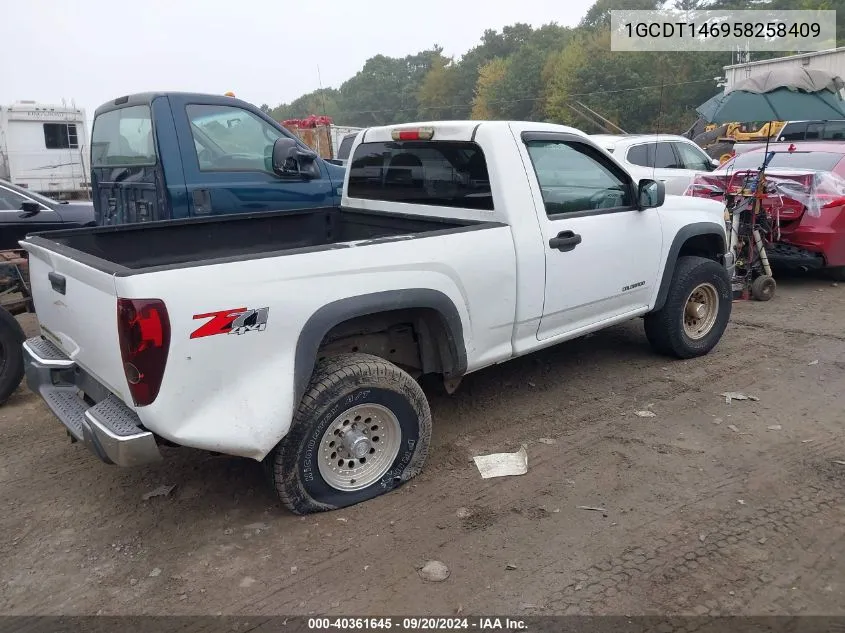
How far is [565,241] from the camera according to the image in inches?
167

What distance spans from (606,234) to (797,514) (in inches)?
78.2

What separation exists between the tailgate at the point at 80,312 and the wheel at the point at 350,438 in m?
0.79

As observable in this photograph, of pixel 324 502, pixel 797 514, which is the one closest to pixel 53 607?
pixel 324 502

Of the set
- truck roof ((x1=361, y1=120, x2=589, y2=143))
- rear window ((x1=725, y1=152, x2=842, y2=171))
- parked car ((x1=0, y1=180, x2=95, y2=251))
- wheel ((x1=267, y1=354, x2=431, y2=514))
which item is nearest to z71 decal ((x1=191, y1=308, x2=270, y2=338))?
wheel ((x1=267, y1=354, x2=431, y2=514))

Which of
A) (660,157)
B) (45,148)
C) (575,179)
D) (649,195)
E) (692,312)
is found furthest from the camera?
(45,148)

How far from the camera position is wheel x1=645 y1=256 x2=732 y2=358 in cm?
528

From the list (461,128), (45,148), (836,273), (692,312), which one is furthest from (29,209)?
(45,148)

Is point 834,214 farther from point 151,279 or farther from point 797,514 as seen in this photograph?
point 151,279

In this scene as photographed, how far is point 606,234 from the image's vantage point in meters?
4.57

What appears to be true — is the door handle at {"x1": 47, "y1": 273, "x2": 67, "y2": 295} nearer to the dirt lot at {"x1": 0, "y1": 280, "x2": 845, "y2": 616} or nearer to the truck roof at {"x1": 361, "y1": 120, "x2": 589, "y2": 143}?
the dirt lot at {"x1": 0, "y1": 280, "x2": 845, "y2": 616}

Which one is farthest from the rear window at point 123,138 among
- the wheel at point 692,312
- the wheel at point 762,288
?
the wheel at point 762,288

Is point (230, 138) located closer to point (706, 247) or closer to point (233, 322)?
point (233, 322)

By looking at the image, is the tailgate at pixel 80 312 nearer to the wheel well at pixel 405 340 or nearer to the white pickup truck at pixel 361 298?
the white pickup truck at pixel 361 298

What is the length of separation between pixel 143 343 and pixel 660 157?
9978 mm
